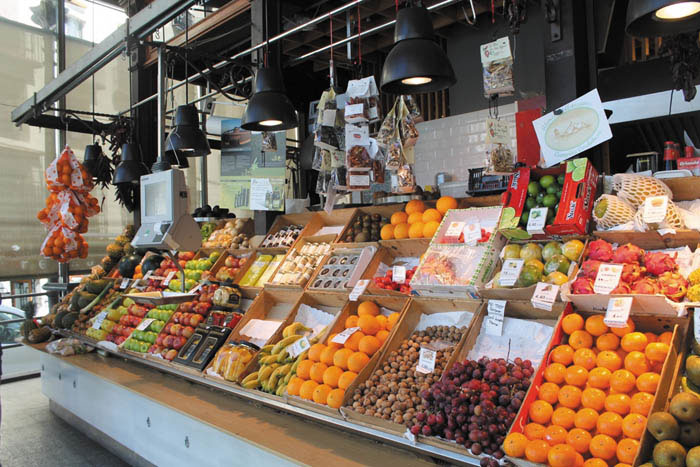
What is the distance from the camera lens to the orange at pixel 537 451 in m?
1.80

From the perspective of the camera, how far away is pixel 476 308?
273cm

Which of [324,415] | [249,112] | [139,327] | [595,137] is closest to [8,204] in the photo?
[139,327]

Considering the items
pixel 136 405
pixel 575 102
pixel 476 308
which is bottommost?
pixel 136 405

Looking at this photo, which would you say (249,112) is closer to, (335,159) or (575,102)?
(335,159)

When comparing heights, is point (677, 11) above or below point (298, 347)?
above

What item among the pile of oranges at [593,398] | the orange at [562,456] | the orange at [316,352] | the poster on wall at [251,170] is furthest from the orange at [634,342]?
the poster on wall at [251,170]

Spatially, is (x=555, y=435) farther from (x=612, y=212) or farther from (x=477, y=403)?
(x=612, y=212)

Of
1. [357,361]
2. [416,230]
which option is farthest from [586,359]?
[416,230]

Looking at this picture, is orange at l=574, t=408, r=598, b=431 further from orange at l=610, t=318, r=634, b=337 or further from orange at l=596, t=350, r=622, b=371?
orange at l=610, t=318, r=634, b=337

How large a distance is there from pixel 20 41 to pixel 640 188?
7562 millimetres

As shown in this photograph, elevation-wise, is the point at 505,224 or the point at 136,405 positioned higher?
the point at 505,224

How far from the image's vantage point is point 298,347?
10.2ft

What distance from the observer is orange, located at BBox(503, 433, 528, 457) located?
6.06 ft

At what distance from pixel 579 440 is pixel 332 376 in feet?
4.12
